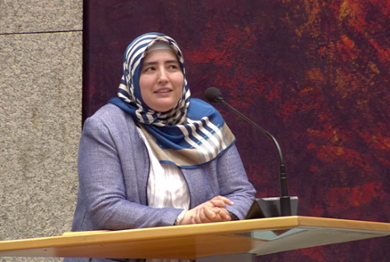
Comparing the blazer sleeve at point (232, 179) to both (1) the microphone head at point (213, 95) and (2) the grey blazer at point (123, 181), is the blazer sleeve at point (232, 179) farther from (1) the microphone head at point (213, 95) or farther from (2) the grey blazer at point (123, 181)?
(1) the microphone head at point (213, 95)

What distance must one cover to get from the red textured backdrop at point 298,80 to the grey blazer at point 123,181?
112 cm

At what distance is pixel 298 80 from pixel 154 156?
146cm

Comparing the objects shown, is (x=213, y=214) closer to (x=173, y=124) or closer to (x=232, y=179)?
(x=232, y=179)

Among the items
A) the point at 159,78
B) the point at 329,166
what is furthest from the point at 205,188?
the point at 329,166

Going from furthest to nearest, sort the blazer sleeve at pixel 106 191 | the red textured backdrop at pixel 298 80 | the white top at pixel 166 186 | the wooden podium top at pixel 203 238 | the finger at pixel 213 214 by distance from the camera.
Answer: the red textured backdrop at pixel 298 80, the white top at pixel 166 186, the blazer sleeve at pixel 106 191, the finger at pixel 213 214, the wooden podium top at pixel 203 238

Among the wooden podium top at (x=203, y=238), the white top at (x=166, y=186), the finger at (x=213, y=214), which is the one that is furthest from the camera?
the white top at (x=166, y=186)

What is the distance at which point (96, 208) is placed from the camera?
90.1 inches

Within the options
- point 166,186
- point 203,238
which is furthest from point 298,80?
point 203,238

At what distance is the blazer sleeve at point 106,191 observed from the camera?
222cm

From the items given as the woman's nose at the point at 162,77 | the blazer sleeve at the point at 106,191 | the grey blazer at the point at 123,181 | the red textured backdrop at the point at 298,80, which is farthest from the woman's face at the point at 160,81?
the red textured backdrop at the point at 298,80

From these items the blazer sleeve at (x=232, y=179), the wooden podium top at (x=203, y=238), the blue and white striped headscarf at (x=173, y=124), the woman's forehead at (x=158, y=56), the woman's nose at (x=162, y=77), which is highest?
the woman's forehead at (x=158, y=56)

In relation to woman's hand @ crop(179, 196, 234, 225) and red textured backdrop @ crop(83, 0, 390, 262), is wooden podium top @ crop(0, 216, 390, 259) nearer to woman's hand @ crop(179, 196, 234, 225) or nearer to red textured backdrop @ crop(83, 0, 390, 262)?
woman's hand @ crop(179, 196, 234, 225)

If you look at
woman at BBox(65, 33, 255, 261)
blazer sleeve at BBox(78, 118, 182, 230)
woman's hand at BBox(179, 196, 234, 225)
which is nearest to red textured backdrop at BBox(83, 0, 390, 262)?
woman at BBox(65, 33, 255, 261)

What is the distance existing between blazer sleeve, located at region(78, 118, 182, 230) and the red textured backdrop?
1502 mm
